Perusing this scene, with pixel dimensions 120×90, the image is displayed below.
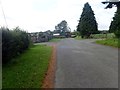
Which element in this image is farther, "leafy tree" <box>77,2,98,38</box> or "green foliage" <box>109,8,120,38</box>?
"leafy tree" <box>77,2,98,38</box>

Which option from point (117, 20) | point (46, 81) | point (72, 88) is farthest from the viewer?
point (117, 20)

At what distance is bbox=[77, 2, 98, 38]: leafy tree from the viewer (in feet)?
252

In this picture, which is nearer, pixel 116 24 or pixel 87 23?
pixel 116 24

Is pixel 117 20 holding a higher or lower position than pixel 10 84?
higher

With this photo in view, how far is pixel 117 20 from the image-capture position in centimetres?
3319

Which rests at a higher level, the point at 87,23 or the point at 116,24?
the point at 87,23

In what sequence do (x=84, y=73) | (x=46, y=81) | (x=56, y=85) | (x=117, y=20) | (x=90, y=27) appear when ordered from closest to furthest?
(x=56, y=85) < (x=46, y=81) < (x=84, y=73) < (x=117, y=20) < (x=90, y=27)

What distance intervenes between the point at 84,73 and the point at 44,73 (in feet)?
5.91

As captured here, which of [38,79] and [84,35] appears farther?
[84,35]

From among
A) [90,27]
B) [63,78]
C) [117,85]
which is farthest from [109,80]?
[90,27]

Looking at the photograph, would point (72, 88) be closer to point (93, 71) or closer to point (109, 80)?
point (109, 80)

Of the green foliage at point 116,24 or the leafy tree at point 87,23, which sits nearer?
the green foliage at point 116,24

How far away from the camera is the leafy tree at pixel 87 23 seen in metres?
76.9

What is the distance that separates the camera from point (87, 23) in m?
77.8
